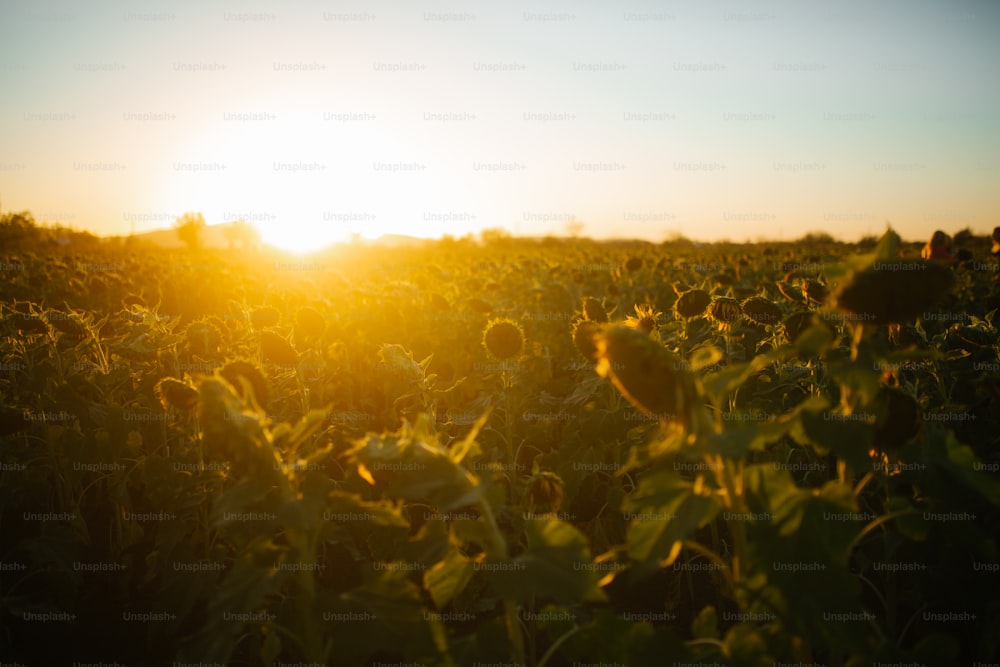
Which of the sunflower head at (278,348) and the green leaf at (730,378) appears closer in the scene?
the green leaf at (730,378)

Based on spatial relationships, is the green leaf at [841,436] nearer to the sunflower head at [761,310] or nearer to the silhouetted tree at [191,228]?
the sunflower head at [761,310]

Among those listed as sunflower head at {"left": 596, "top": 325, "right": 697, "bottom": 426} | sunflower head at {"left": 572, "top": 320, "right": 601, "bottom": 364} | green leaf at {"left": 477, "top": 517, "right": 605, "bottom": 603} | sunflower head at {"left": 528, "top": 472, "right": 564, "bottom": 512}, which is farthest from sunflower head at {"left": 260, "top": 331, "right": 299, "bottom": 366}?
sunflower head at {"left": 596, "top": 325, "right": 697, "bottom": 426}

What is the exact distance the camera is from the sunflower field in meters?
1.60

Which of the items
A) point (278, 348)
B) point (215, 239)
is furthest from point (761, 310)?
point (215, 239)

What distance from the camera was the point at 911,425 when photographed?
1944 mm

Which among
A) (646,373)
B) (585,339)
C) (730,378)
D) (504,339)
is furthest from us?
(504,339)

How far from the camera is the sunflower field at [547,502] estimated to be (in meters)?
1.60

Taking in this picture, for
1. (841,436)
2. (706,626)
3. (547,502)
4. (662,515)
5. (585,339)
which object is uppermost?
(585,339)

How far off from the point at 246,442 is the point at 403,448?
447 mm

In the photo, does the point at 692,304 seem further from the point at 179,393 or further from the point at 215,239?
the point at 215,239

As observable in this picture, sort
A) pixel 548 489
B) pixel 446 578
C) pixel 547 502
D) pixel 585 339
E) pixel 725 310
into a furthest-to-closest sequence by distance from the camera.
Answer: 1. pixel 725 310
2. pixel 585 339
3. pixel 547 502
4. pixel 548 489
5. pixel 446 578

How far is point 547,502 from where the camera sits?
2.67 meters

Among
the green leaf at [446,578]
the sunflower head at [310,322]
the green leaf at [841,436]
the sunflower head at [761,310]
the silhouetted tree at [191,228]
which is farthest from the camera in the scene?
the silhouetted tree at [191,228]

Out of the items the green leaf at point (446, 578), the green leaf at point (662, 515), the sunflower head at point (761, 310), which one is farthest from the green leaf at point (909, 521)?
the sunflower head at point (761, 310)
